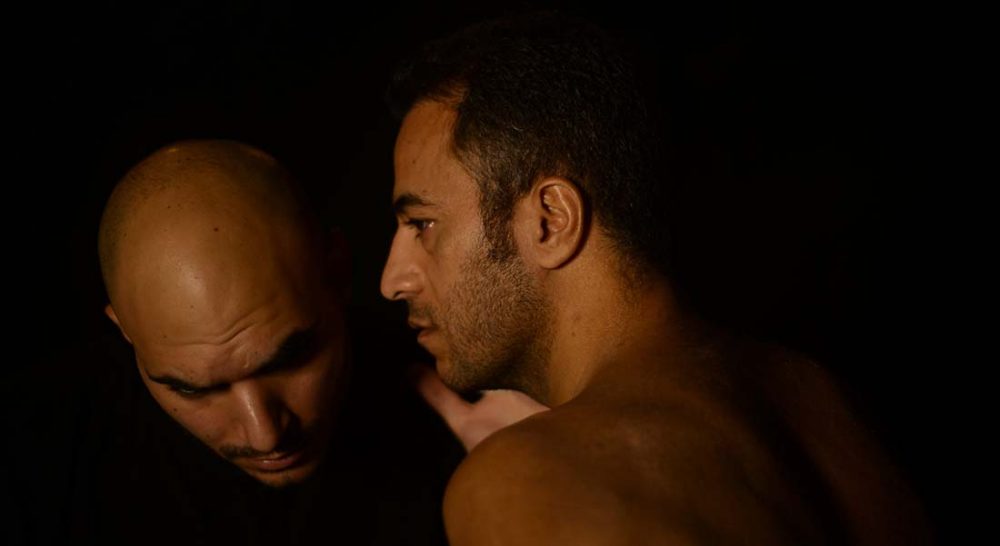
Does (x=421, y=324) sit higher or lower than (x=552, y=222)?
lower

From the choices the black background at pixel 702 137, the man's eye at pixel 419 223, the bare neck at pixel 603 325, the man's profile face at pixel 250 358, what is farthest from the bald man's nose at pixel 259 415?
the black background at pixel 702 137

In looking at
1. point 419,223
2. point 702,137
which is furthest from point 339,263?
point 702,137

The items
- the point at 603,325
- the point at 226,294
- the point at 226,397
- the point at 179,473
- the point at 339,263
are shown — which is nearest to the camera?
the point at 603,325

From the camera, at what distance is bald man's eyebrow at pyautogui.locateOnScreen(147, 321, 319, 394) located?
59.9 inches

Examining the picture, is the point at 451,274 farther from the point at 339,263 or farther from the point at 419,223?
the point at 339,263

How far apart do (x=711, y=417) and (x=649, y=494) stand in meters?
0.15

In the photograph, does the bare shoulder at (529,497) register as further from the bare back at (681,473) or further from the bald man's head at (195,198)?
the bald man's head at (195,198)

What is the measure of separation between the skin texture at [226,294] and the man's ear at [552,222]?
19.0 inches

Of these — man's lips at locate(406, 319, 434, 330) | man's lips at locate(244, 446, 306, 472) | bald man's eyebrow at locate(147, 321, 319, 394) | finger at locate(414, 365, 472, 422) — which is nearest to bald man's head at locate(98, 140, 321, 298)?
bald man's eyebrow at locate(147, 321, 319, 394)

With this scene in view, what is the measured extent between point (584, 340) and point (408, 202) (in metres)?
0.36

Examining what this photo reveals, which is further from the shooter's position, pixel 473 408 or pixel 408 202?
pixel 473 408

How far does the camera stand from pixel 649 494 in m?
0.93

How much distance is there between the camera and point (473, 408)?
196cm

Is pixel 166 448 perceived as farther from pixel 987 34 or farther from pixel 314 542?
pixel 987 34
